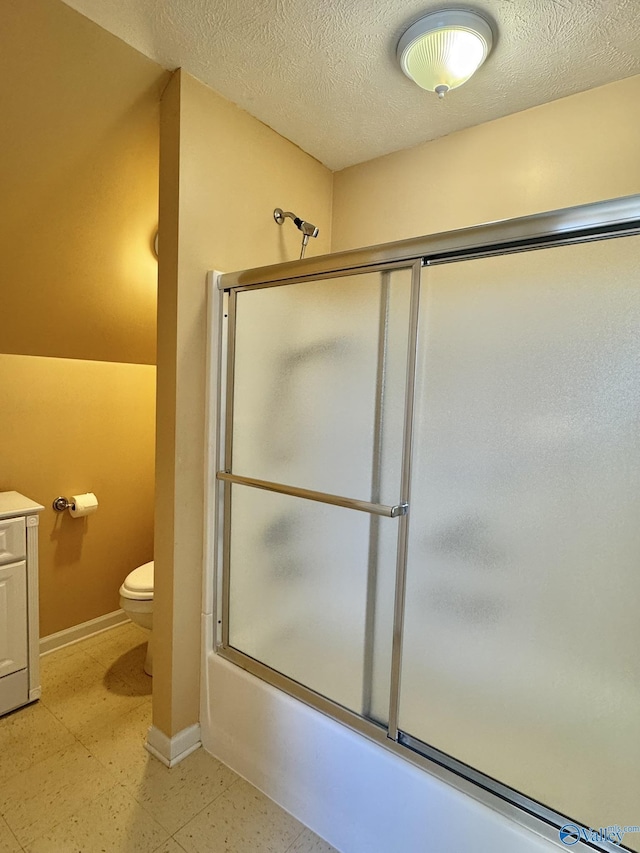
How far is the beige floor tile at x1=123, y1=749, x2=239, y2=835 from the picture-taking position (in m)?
1.48

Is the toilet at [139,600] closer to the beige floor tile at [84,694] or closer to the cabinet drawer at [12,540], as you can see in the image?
the beige floor tile at [84,694]

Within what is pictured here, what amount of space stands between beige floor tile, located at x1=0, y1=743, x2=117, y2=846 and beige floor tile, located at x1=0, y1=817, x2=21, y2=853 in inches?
0.4

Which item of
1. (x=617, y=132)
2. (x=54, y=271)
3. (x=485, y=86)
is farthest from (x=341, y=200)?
(x=54, y=271)

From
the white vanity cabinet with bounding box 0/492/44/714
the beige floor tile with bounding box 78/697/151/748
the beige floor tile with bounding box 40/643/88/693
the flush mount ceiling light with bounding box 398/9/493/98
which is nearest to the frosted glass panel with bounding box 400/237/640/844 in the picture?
the flush mount ceiling light with bounding box 398/9/493/98

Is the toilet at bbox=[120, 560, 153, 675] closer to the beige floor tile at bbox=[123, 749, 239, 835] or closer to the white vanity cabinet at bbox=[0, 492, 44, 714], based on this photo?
the white vanity cabinet at bbox=[0, 492, 44, 714]

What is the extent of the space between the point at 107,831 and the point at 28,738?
624 mm

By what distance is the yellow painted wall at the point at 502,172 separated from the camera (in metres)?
1.53

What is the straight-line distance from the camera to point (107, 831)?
141cm

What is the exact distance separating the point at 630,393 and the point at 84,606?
2.77 metres

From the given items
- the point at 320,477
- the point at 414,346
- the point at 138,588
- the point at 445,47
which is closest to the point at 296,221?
the point at 445,47

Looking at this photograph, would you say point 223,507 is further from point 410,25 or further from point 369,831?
point 410,25

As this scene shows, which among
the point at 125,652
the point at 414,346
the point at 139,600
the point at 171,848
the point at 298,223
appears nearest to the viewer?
the point at 414,346

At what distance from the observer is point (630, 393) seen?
38.1 inches

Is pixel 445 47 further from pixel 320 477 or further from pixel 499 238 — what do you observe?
pixel 320 477
